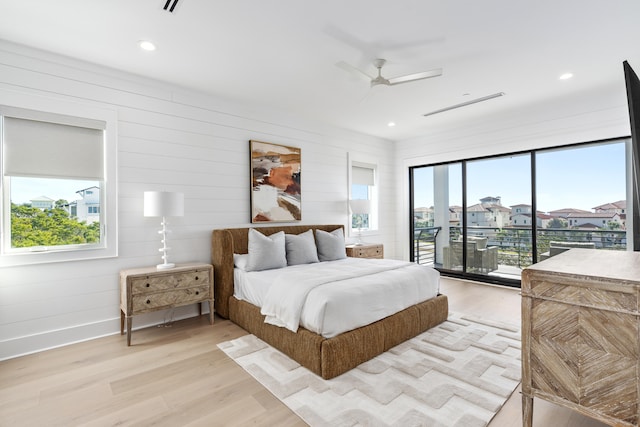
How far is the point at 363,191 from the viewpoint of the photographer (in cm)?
611

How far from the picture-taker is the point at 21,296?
2.79 meters

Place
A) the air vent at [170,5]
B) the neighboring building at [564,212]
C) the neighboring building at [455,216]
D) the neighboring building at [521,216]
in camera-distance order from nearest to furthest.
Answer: the air vent at [170,5], the neighboring building at [564,212], the neighboring building at [521,216], the neighboring building at [455,216]

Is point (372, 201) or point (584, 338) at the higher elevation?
point (372, 201)

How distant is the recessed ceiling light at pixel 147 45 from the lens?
273cm

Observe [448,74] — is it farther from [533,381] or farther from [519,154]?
[533,381]

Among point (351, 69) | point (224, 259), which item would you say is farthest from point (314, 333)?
point (351, 69)

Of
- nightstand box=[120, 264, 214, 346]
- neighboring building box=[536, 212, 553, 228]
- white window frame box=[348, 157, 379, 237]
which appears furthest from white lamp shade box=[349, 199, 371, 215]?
nightstand box=[120, 264, 214, 346]

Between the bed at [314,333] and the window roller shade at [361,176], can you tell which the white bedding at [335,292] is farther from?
the window roller shade at [361,176]

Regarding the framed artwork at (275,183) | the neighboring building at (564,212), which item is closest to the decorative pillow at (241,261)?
the framed artwork at (275,183)

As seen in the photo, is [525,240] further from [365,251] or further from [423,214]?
[365,251]

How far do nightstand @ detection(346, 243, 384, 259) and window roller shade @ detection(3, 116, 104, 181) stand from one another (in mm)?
3509

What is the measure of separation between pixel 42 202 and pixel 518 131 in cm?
617

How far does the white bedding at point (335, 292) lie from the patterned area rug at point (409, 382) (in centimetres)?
34

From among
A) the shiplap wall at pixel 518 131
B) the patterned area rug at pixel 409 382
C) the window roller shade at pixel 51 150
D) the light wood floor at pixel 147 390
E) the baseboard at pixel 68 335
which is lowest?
the light wood floor at pixel 147 390
